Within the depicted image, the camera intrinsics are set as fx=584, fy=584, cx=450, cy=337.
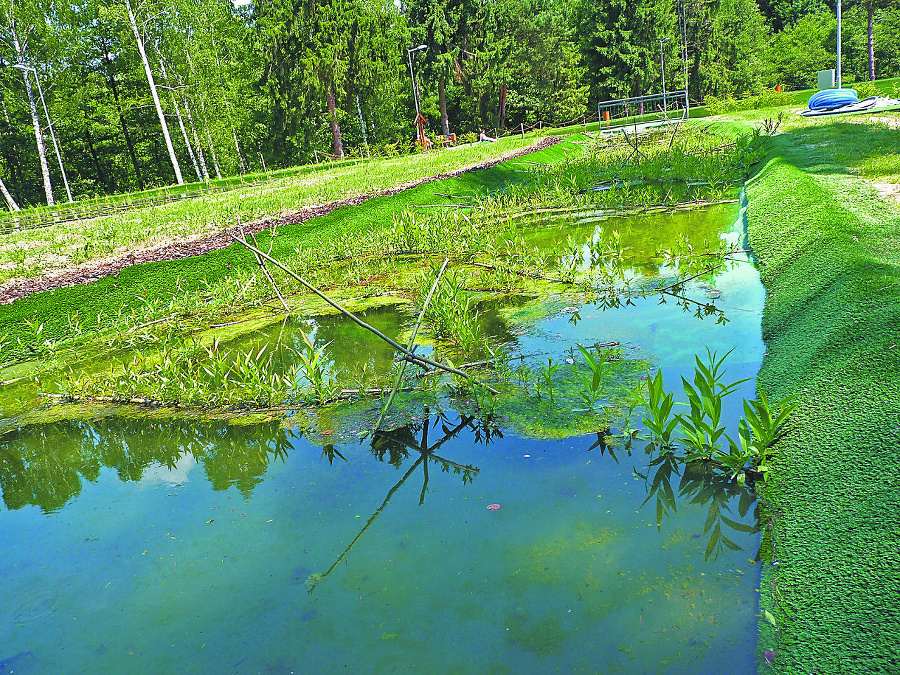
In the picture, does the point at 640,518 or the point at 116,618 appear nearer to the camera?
the point at 116,618

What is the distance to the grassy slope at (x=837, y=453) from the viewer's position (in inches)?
67.5

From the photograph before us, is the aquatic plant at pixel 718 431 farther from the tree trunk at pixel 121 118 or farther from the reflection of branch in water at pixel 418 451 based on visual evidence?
the tree trunk at pixel 121 118

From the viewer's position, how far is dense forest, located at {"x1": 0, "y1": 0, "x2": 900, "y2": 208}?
27211 mm

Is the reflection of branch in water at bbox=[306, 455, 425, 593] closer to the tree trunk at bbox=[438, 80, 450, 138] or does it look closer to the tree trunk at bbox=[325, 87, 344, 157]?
the tree trunk at bbox=[325, 87, 344, 157]

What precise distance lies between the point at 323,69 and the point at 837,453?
96.3 feet

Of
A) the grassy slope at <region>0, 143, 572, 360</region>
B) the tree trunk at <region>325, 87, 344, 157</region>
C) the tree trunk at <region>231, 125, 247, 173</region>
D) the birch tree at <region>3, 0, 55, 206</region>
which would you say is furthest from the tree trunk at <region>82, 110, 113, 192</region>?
the grassy slope at <region>0, 143, 572, 360</region>

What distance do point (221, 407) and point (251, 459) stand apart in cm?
74

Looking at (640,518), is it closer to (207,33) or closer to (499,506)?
(499,506)

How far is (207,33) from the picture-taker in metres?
31.9

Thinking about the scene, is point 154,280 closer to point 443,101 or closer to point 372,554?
point 372,554

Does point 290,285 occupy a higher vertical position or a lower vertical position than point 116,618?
higher

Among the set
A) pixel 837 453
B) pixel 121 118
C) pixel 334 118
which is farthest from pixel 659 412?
pixel 121 118

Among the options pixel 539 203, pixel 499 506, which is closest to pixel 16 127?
pixel 539 203

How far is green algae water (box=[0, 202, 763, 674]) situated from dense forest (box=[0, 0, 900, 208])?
25.6m
